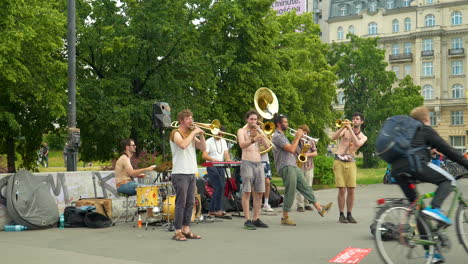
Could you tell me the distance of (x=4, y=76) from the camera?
19.7 metres

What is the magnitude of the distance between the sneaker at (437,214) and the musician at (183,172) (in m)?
4.01

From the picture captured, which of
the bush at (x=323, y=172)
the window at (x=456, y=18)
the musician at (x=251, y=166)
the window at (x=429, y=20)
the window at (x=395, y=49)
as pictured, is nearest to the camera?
the musician at (x=251, y=166)

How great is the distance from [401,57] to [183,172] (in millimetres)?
74641

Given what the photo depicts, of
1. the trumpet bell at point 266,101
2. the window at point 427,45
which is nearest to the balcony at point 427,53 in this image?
the window at point 427,45

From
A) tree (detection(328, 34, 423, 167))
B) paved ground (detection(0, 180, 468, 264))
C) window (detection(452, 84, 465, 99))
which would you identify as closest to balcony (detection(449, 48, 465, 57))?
window (detection(452, 84, 465, 99))

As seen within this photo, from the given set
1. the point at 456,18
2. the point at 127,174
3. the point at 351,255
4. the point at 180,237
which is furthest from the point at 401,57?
the point at 351,255

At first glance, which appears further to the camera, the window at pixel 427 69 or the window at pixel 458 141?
the window at pixel 427 69

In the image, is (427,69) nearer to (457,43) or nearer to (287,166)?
(457,43)

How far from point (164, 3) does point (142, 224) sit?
17196 mm

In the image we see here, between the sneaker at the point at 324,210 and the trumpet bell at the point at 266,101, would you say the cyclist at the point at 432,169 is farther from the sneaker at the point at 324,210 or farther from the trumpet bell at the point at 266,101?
the trumpet bell at the point at 266,101

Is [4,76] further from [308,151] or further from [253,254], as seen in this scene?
[253,254]

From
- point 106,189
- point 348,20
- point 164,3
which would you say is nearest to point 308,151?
point 106,189

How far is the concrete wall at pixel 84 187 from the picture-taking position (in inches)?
510

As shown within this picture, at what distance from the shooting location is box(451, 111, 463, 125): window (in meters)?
76.6
